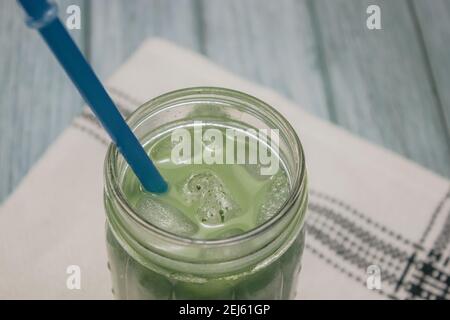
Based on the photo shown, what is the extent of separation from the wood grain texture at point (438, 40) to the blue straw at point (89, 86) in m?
0.52

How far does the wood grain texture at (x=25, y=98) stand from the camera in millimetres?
922

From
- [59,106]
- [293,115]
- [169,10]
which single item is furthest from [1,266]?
[169,10]

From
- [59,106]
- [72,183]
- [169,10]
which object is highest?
[169,10]

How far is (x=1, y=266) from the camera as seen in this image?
30.4 inches

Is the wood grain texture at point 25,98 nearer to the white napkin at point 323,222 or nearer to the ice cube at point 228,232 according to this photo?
the white napkin at point 323,222

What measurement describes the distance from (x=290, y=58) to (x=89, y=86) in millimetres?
578

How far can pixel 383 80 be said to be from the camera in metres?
1.04
